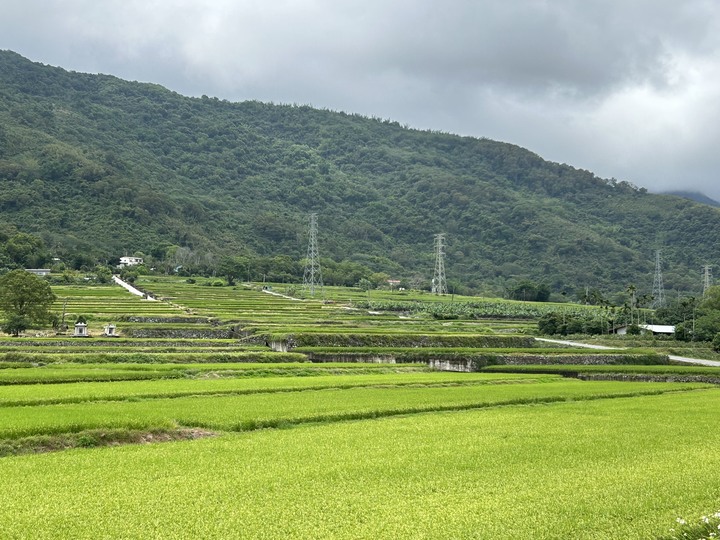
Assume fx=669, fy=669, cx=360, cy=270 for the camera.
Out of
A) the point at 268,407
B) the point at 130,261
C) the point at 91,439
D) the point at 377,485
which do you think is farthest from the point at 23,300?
the point at 130,261

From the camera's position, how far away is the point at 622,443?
1642cm

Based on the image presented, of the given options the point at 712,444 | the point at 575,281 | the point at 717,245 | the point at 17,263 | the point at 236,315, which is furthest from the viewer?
the point at 717,245

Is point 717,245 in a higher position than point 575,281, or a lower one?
higher

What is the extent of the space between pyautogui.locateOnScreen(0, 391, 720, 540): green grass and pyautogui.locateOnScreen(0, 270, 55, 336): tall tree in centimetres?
3888

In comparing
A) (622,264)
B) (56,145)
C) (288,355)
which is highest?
(56,145)

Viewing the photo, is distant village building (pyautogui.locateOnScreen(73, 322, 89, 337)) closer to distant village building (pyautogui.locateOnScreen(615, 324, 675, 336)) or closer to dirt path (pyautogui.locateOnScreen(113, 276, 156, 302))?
dirt path (pyautogui.locateOnScreen(113, 276, 156, 302))

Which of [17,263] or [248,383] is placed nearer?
[248,383]

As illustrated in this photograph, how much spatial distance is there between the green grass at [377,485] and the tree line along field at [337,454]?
0.04 m

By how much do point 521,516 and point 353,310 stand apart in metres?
69.9

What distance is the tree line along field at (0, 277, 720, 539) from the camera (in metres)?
10.0

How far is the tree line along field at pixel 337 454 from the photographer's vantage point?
10031 millimetres

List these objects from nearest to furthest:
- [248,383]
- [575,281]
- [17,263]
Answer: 1. [248,383]
2. [17,263]
3. [575,281]

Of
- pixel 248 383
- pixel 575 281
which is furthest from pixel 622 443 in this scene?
pixel 575 281

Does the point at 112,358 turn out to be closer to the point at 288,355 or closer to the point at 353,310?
the point at 288,355
